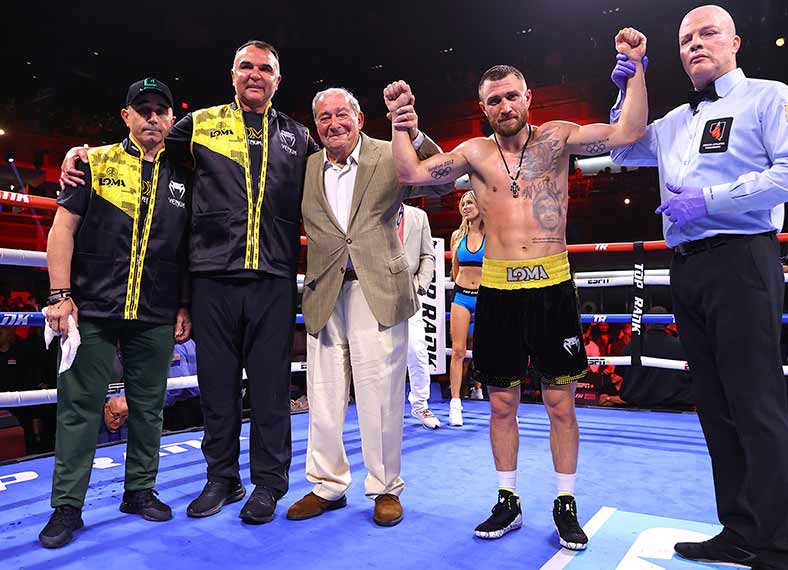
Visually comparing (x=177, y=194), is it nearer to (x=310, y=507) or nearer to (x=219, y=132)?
(x=219, y=132)

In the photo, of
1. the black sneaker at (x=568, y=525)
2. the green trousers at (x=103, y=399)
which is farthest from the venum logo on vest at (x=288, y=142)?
the black sneaker at (x=568, y=525)

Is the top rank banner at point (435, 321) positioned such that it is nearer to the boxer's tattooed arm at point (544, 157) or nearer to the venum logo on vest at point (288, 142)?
the venum logo on vest at point (288, 142)

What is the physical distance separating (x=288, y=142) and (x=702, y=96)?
56.7 inches

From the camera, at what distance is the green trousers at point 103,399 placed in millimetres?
Answer: 1890

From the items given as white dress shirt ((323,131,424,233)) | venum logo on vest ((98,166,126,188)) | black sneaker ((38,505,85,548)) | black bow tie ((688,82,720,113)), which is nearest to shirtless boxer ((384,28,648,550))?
black bow tie ((688,82,720,113))

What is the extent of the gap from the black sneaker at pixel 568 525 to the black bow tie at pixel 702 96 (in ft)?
4.21

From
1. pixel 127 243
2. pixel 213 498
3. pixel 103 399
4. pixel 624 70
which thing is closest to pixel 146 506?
pixel 213 498

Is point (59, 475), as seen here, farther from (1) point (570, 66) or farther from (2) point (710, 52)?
(1) point (570, 66)

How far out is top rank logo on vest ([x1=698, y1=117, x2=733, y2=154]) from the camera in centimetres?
167

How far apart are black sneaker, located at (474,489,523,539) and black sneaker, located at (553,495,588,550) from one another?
12cm

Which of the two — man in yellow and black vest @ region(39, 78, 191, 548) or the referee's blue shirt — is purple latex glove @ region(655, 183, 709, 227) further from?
man in yellow and black vest @ region(39, 78, 191, 548)

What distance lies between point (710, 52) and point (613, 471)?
1718mm

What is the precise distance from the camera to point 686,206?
162 centimetres

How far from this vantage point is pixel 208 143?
2.12m
